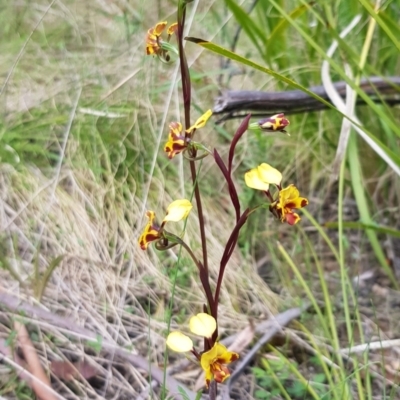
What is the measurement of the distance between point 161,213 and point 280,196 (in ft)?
2.31

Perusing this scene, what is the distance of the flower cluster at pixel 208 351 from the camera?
501 mm

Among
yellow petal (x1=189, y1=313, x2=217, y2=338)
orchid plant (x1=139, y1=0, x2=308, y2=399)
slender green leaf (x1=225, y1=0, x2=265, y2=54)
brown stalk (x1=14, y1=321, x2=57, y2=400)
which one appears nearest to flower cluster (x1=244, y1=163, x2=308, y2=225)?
orchid plant (x1=139, y1=0, x2=308, y2=399)

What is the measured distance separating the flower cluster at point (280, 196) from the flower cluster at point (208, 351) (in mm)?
120

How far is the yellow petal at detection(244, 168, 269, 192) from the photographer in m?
0.50

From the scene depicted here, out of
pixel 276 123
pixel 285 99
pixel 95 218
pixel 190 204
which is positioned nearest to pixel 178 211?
pixel 190 204

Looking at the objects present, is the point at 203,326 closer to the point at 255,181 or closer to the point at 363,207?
the point at 255,181

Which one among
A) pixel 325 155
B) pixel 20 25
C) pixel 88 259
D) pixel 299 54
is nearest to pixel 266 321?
pixel 88 259

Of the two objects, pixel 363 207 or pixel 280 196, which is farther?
pixel 363 207

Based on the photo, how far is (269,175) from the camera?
509 millimetres

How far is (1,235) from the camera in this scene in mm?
1074

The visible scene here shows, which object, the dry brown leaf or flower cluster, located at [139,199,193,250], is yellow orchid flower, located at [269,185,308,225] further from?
the dry brown leaf

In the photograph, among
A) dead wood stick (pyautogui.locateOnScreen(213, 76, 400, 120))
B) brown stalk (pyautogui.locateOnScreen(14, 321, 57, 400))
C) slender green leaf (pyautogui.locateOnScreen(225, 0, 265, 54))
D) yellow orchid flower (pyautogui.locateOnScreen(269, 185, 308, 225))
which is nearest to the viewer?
yellow orchid flower (pyautogui.locateOnScreen(269, 185, 308, 225))

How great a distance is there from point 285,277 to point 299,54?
1.96 feet

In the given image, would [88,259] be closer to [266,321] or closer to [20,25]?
[266,321]
